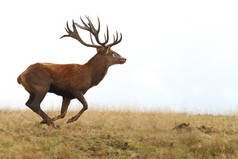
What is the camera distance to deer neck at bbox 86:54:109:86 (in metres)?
11.7

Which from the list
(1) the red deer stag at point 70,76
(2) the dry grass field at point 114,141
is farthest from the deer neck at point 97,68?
(2) the dry grass field at point 114,141

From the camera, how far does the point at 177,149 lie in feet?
29.4

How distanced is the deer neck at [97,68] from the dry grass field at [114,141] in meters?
1.15

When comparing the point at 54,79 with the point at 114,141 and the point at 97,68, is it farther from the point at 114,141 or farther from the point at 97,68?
the point at 114,141

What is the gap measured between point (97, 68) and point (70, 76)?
0.96 metres

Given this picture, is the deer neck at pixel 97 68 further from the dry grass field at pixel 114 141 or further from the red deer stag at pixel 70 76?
the dry grass field at pixel 114 141

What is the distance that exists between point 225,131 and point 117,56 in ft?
11.4

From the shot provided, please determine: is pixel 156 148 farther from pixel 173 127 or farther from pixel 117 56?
pixel 117 56

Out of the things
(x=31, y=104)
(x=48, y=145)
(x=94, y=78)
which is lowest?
(x=48, y=145)

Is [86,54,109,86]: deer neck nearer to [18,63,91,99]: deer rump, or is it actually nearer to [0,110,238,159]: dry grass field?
[18,63,91,99]: deer rump

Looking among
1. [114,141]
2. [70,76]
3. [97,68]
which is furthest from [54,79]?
[114,141]

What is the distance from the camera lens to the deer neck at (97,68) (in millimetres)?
11695

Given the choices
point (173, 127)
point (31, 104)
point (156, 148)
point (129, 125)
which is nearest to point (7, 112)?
point (31, 104)

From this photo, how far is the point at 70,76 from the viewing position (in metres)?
11.1
